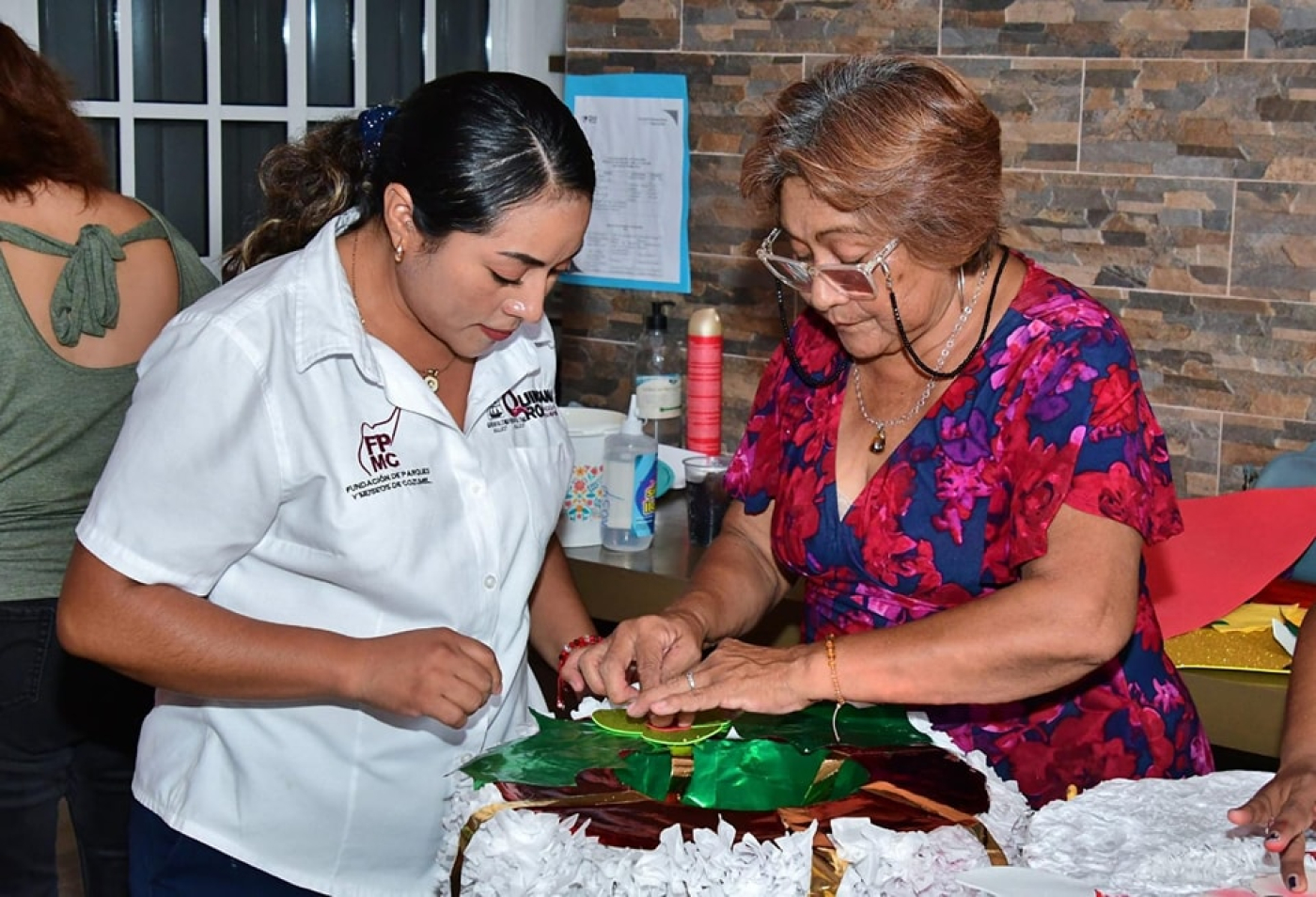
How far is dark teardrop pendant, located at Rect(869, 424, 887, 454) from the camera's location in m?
1.78

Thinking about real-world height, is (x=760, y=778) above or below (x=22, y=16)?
below

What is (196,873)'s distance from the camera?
1610 millimetres

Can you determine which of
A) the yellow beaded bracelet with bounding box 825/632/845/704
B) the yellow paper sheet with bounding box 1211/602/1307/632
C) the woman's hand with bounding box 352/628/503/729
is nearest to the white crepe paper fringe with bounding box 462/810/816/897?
the woman's hand with bounding box 352/628/503/729

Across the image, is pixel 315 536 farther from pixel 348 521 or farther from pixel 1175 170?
pixel 1175 170

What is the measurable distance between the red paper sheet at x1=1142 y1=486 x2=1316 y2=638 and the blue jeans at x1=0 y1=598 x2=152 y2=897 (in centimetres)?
148

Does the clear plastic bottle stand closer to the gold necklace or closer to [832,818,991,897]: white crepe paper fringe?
the gold necklace

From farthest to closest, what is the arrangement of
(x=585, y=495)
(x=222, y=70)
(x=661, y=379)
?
(x=661, y=379)
(x=222, y=70)
(x=585, y=495)

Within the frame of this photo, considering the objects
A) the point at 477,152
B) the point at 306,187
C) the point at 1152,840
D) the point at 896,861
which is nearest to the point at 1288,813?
the point at 1152,840

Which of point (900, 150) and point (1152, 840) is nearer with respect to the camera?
point (1152, 840)

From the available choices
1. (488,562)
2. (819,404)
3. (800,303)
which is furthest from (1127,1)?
(488,562)

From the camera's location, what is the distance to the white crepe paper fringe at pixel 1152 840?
4.21ft

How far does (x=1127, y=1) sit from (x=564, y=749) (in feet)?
5.53

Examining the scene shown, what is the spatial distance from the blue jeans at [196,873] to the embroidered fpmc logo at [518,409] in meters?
0.53

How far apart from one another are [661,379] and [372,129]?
4.26 ft
